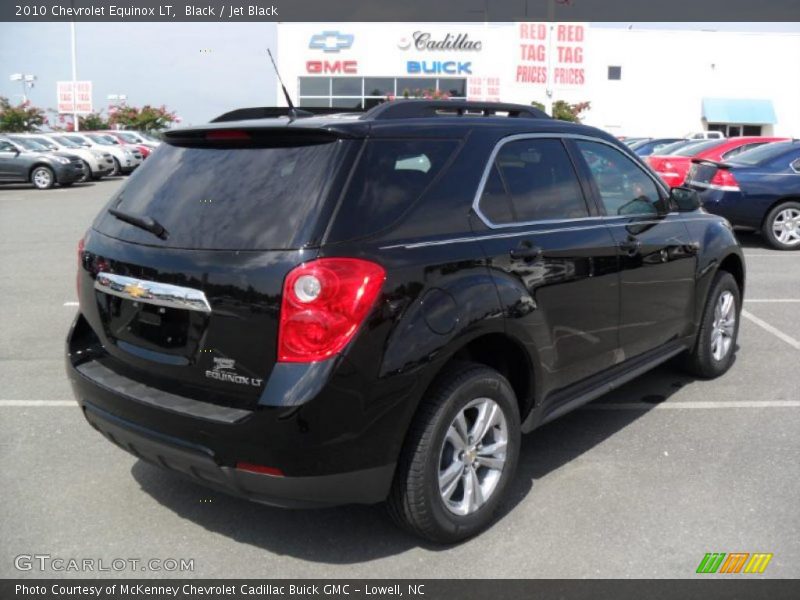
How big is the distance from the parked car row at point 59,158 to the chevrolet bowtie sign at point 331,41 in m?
18.1

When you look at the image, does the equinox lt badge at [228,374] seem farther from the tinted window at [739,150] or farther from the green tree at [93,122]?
the green tree at [93,122]

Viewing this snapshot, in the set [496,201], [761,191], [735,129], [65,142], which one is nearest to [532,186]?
[496,201]

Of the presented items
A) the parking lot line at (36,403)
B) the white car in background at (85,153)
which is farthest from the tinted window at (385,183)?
the white car in background at (85,153)

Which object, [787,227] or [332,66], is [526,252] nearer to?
[787,227]

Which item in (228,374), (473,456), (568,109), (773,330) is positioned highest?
(568,109)

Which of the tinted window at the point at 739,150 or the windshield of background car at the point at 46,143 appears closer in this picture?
the tinted window at the point at 739,150

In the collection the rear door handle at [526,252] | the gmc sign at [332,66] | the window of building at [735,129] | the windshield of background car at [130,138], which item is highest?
the gmc sign at [332,66]

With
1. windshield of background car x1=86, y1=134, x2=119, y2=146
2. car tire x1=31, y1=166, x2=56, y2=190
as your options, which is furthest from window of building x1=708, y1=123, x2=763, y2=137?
car tire x1=31, y1=166, x2=56, y2=190

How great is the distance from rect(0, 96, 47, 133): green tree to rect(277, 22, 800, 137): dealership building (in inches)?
535

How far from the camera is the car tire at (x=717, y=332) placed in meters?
5.30

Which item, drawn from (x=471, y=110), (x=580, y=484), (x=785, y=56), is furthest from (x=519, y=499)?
(x=785, y=56)

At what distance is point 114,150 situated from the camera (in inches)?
1179

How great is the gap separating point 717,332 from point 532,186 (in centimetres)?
239
